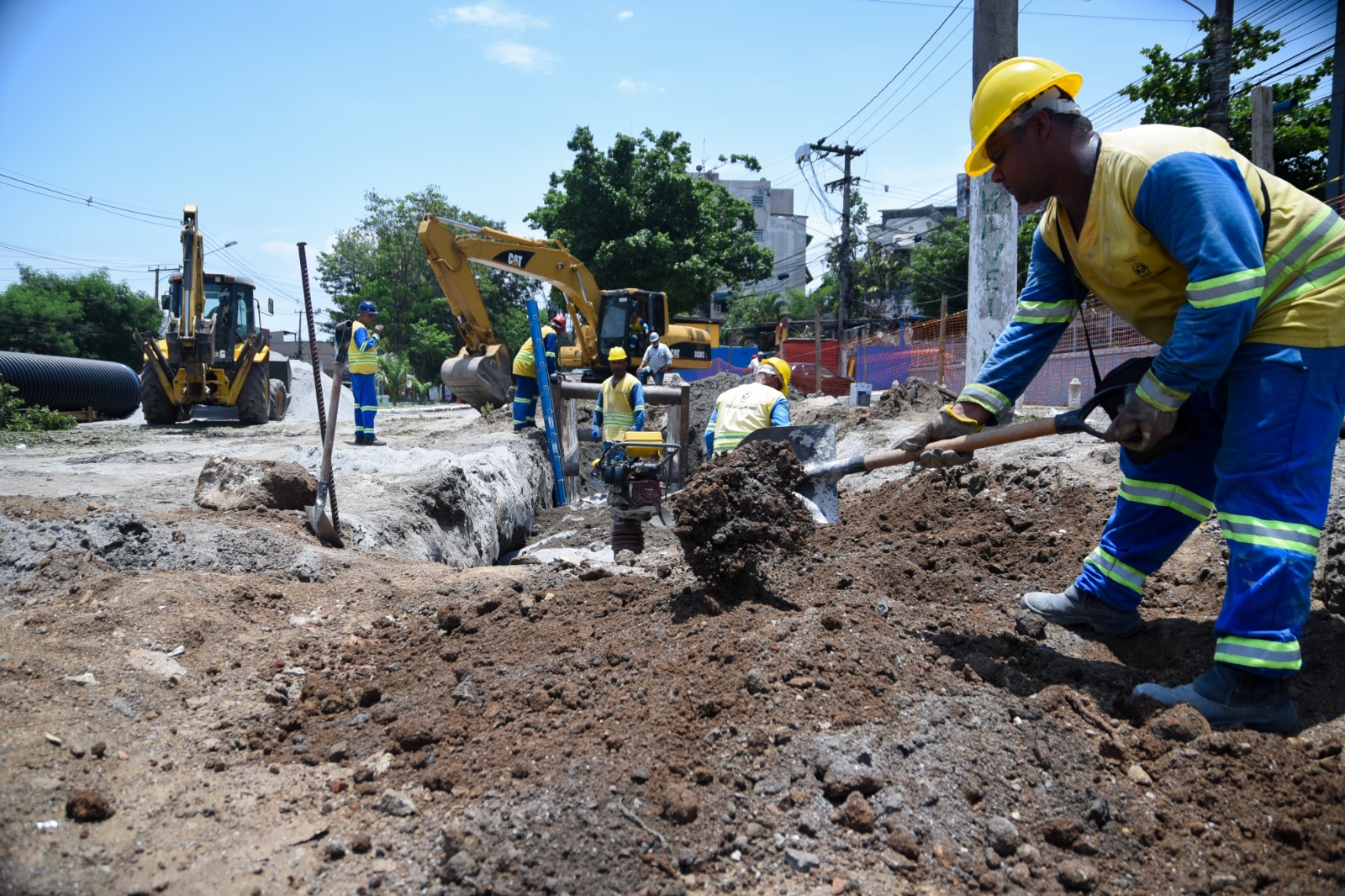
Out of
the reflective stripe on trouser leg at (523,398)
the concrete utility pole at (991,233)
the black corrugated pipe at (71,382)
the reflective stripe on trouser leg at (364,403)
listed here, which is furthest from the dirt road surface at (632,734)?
the black corrugated pipe at (71,382)

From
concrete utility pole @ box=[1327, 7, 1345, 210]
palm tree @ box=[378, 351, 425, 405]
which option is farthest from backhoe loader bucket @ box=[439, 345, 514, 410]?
palm tree @ box=[378, 351, 425, 405]

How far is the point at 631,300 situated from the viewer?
15.9 metres

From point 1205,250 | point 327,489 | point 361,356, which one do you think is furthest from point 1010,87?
point 361,356

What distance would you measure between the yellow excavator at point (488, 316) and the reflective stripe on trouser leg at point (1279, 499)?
11.8 meters

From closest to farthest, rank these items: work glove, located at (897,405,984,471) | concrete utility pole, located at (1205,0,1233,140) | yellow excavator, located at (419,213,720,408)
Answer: work glove, located at (897,405,984,471) → concrete utility pole, located at (1205,0,1233,140) → yellow excavator, located at (419,213,720,408)

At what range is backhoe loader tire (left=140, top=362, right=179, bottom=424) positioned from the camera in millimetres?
14758

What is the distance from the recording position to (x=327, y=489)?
532 cm

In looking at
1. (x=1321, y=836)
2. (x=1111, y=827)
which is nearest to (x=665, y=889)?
(x=1111, y=827)

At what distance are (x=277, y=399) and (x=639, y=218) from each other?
16640 millimetres

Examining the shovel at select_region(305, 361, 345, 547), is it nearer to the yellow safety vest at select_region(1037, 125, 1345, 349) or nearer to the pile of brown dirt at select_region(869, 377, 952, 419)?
the yellow safety vest at select_region(1037, 125, 1345, 349)

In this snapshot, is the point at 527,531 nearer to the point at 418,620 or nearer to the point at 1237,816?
the point at 418,620

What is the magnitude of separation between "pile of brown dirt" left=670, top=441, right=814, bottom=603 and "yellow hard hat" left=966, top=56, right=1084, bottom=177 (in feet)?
5.07

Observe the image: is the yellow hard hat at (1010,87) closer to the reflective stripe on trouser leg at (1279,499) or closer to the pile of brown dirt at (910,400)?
the reflective stripe on trouser leg at (1279,499)

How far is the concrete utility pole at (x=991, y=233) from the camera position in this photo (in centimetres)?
652
